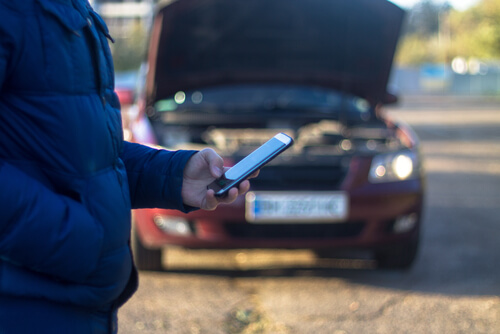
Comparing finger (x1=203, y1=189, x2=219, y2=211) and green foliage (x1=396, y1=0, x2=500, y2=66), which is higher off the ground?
finger (x1=203, y1=189, x2=219, y2=211)

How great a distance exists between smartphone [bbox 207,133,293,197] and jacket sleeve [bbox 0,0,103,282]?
34cm

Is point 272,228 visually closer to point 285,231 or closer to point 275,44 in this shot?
point 285,231

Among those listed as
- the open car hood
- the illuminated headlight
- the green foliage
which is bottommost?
the green foliage

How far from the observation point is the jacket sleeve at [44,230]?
1.20 metres

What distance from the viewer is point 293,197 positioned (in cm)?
381

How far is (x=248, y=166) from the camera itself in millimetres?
1564

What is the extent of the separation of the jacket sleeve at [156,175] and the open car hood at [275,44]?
2732mm

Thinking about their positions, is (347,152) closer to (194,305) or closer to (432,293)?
(432,293)

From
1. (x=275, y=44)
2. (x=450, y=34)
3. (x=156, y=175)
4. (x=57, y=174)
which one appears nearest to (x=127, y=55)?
(x=275, y=44)

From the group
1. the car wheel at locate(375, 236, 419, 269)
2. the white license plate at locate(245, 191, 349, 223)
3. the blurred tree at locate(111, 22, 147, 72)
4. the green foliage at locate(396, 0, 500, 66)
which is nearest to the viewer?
the white license plate at locate(245, 191, 349, 223)

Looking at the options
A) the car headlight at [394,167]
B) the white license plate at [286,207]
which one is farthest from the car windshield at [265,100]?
the white license plate at [286,207]

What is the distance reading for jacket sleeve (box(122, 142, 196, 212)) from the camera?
63.7 inches

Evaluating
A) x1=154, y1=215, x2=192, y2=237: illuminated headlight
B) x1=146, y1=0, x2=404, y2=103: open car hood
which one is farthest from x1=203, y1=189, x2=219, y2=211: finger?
x1=146, y1=0, x2=404, y2=103: open car hood

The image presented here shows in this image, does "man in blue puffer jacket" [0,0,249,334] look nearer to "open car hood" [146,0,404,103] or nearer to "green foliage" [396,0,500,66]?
"open car hood" [146,0,404,103]
